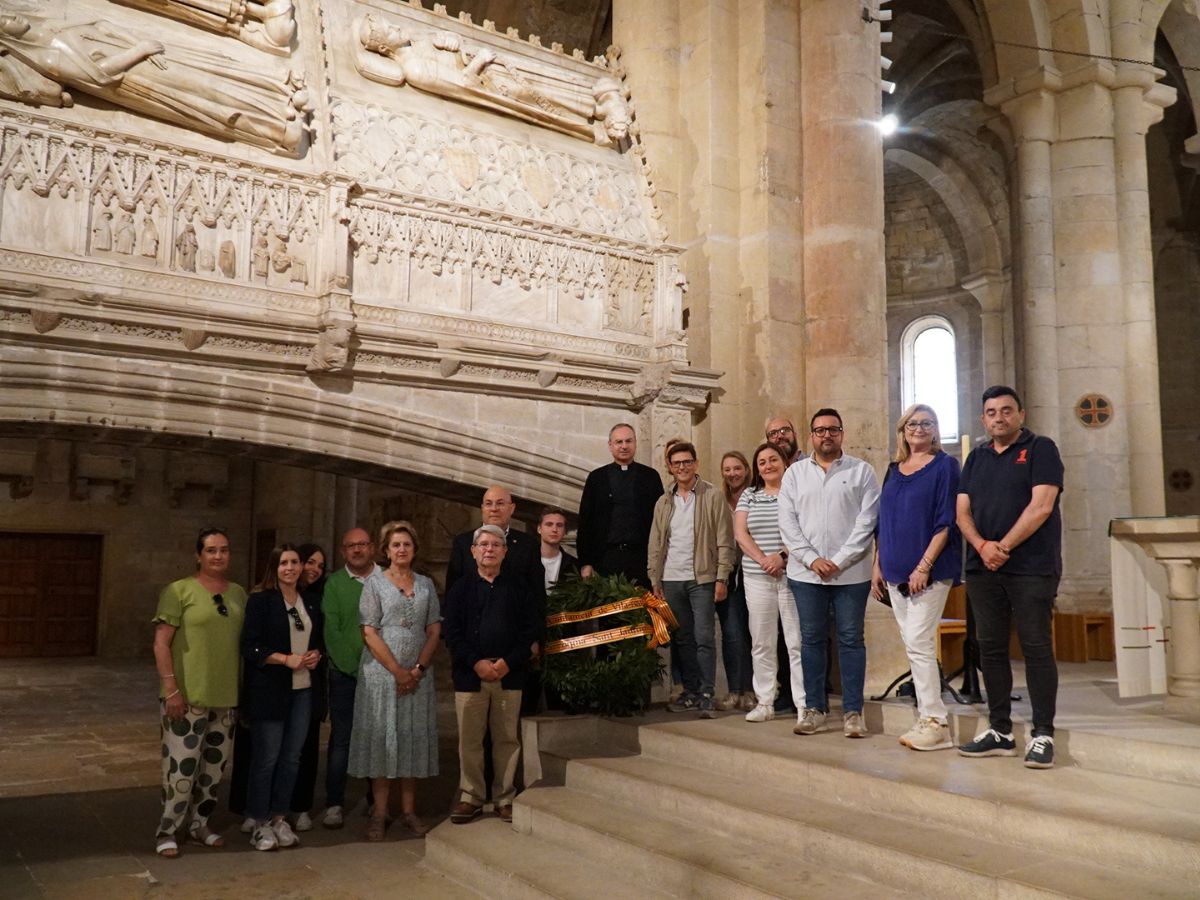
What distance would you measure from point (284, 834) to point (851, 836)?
2.64 metres

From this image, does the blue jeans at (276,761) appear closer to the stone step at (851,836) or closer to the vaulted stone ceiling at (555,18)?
the stone step at (851,836)

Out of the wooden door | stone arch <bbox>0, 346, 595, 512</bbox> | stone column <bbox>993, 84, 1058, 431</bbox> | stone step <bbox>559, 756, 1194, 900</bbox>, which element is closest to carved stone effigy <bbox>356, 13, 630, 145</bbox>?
stone arch <bbox>0, 346, 595, 512</bbox>

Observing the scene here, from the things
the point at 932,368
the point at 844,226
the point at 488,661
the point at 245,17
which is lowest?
the point at 488,661

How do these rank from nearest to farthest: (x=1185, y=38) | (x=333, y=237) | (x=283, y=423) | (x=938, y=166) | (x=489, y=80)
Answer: (x=283, y=423) → (x=333, y=237) → (x=489, y=80) → (x=1185, y=38) → (x=938, y=166)

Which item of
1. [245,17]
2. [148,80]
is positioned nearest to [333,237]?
[148,80]

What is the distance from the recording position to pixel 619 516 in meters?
5.94

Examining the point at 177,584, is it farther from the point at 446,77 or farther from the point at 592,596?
the point at 446,77

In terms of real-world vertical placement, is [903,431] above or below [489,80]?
below

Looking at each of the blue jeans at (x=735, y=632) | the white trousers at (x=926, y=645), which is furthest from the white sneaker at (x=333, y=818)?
the white trousers at (x=926, y=645)

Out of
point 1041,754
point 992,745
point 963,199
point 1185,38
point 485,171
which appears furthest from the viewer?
point 963,199

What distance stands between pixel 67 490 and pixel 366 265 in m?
8.70

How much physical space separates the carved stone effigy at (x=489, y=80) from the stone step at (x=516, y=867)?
518cm

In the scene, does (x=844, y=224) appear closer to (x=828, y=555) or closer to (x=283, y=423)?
(x=828, y=555)

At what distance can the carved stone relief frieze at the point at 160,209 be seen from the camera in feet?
19.4
